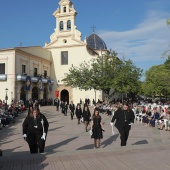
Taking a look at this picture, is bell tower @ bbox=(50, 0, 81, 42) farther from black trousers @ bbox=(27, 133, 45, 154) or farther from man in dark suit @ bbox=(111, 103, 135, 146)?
black trousers @ bbox=(27, 133, 45, 154)

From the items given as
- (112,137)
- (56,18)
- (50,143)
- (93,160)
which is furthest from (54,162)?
(56,18)

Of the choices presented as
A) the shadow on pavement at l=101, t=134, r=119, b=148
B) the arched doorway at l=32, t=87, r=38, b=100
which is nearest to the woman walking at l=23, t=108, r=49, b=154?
the shadow on pavement at l=101, t=134, r=119, b=148

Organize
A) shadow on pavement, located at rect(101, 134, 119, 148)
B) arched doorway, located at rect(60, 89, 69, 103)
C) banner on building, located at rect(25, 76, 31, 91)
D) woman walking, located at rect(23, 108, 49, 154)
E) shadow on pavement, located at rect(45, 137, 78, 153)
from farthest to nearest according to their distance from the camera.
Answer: arched doorway, located at rect(60, 89, 69, 103) → banner on building, located at rect(25, 76, 31, 91) → shadow on pavement, located at rect(101, 134, 119, 148) → shadow on pavement, located at rect(45, 137, 78, 153) → woman walking, located at rect(23, 108, 49, 154)

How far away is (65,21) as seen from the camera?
44281 millimetres

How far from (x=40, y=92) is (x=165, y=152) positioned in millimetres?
32687

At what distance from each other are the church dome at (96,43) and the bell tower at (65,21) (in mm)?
15282

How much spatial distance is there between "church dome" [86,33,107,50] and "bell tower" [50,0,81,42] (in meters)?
15.3

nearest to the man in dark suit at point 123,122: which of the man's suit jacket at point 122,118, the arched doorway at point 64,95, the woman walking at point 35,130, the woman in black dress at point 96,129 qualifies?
the man's suit jacket at point 122,118

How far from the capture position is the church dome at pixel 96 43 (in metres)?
59.1

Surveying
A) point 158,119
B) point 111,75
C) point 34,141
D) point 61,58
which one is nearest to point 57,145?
point 34,141

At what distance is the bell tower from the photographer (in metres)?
43.6

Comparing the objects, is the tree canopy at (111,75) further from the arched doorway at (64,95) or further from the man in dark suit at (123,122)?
the man in dark suit at (123,122)

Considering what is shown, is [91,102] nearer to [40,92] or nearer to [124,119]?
[40,92]

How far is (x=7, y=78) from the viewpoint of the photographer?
33375 mm
